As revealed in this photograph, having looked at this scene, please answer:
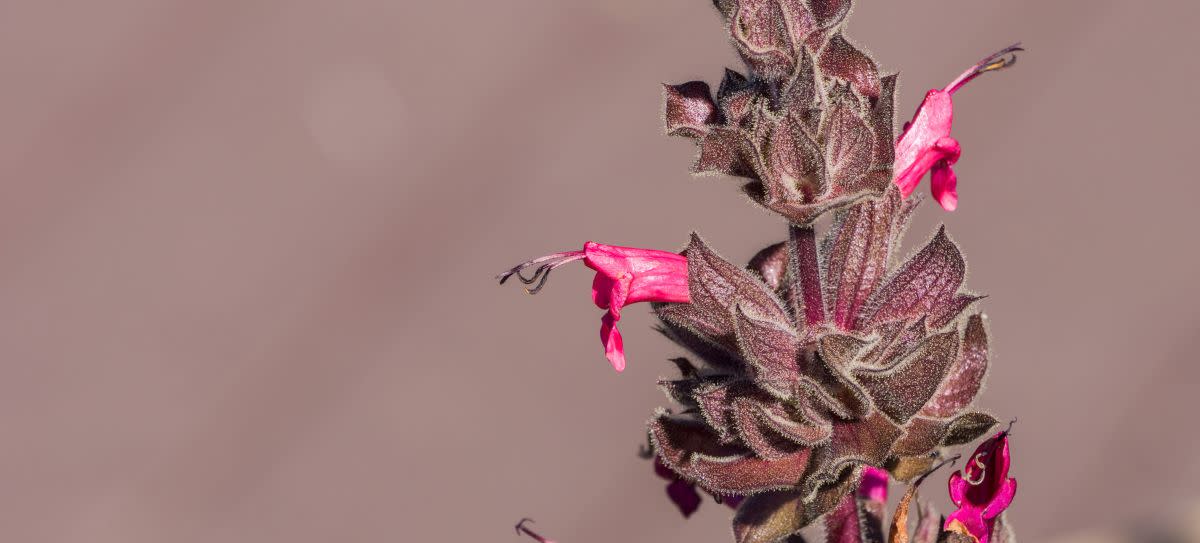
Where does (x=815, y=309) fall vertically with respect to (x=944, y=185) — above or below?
below

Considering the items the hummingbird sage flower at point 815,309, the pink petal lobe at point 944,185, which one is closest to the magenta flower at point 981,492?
A: the hummingbird sage flower at point 815,309

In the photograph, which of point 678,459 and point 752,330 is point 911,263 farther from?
point 678,459

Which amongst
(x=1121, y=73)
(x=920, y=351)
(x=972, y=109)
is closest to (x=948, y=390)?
(x=920, y=351)

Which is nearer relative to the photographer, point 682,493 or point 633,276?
point 633,276

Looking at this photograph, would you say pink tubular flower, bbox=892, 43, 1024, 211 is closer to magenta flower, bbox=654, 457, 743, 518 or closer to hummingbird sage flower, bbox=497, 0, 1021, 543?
hummingbird sage flower, bbox=497, 0, 1021, 543

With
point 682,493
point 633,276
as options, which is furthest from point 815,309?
point 682,493

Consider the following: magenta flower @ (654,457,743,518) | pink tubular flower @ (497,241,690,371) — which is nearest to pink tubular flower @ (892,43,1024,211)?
Answer: pink tubular flower @ (497,241,690,371)

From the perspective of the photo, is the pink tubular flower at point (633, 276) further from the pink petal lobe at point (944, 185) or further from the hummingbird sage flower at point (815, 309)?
the pink petal lobe at point (944, 185)

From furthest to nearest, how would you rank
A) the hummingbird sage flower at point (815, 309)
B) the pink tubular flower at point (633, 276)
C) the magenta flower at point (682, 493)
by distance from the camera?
the magenta flower at point (682, 493)
the pink tubular flower at point (633, 276)
the hummingbird sage flower at point (815, 309)

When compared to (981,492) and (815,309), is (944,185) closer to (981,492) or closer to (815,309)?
A: (815,309)
